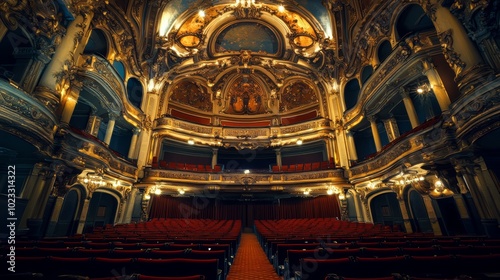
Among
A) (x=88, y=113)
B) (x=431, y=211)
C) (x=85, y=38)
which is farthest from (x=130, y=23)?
(x=431, y=211)

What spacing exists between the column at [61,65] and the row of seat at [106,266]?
21.6ft

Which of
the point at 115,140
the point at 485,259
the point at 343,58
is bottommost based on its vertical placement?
the point at 485,259

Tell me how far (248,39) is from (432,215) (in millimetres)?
18417

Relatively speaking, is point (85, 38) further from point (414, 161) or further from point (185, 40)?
point (414, 161)

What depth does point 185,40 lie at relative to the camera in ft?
58.6

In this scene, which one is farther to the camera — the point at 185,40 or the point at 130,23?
the point at 185,40

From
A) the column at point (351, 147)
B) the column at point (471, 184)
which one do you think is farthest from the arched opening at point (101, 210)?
the column at point (471, 184)

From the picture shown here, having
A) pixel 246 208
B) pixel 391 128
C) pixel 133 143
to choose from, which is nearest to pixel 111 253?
pixel 133 143

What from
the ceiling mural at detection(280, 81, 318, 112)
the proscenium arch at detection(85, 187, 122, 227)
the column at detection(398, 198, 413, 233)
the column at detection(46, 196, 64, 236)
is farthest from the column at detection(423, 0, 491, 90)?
the proscenium arch at detection(85, 187, 122, 227)

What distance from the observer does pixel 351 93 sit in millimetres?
16641

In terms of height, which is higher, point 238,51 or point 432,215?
point 238,51

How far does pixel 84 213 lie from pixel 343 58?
2034 centimetres

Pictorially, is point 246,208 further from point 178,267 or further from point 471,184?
point 178,267

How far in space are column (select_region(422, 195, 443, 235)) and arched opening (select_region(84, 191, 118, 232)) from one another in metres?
16.9
